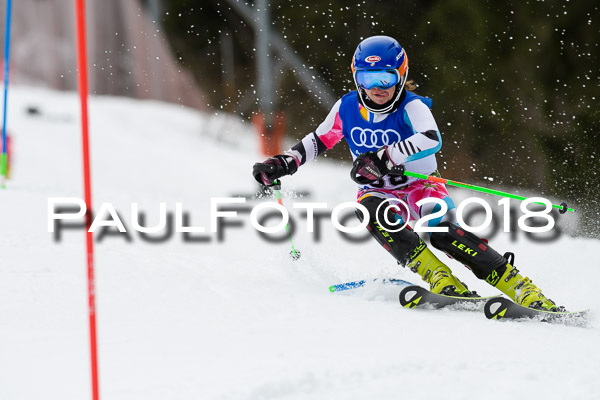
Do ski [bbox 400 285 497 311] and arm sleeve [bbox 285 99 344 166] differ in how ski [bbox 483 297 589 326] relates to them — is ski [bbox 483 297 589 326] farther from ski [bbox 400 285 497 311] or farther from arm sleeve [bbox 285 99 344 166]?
arm sleeve [bbox 285 99 344 166]

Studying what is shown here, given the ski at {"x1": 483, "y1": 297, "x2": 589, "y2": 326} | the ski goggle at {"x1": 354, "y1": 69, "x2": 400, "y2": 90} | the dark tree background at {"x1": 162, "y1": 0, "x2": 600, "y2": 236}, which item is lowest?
the ski at {"x1": 483, "y1": 297, "x2": 589, "y2": 326}

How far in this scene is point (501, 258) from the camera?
411 centimetres

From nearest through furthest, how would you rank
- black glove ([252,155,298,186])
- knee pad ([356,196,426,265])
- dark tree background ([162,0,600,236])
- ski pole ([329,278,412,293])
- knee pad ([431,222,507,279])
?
knee pad ([431,222,507,279]), knee pad ([356,196,426,265]), ski pole ([329,278,412,293]), black glove ([252,155,298,186]), dark tree background ([162,0,600,236])

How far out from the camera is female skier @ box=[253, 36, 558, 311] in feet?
13.4

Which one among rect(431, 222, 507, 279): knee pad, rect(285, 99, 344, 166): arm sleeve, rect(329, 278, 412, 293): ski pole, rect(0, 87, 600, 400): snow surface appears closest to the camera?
rect(0, 87, 600, 400): snow surface

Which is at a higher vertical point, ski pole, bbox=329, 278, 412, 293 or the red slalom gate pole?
the red slalom gate pole

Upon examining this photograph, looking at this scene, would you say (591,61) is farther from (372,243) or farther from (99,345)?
(99,345)

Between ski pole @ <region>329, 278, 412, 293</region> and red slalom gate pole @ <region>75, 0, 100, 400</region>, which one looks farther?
ski pole @ <region>329, 278, 412, 293</region>

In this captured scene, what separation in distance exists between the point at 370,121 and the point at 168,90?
43.8ft

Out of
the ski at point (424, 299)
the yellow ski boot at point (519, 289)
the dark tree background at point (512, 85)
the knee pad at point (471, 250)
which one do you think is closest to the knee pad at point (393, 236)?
the knee pad at point (471, 250)

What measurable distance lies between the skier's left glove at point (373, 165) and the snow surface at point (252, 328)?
A: 2.22 ft

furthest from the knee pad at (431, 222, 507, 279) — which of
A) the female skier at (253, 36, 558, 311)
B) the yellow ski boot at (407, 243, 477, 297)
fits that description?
the yellow ski boot at (407, 243, 477, 297)

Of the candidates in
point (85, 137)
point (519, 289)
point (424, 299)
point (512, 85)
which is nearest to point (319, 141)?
point (424, 299)

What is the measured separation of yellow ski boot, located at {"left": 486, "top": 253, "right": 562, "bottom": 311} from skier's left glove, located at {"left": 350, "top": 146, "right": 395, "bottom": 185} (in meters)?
0.81
